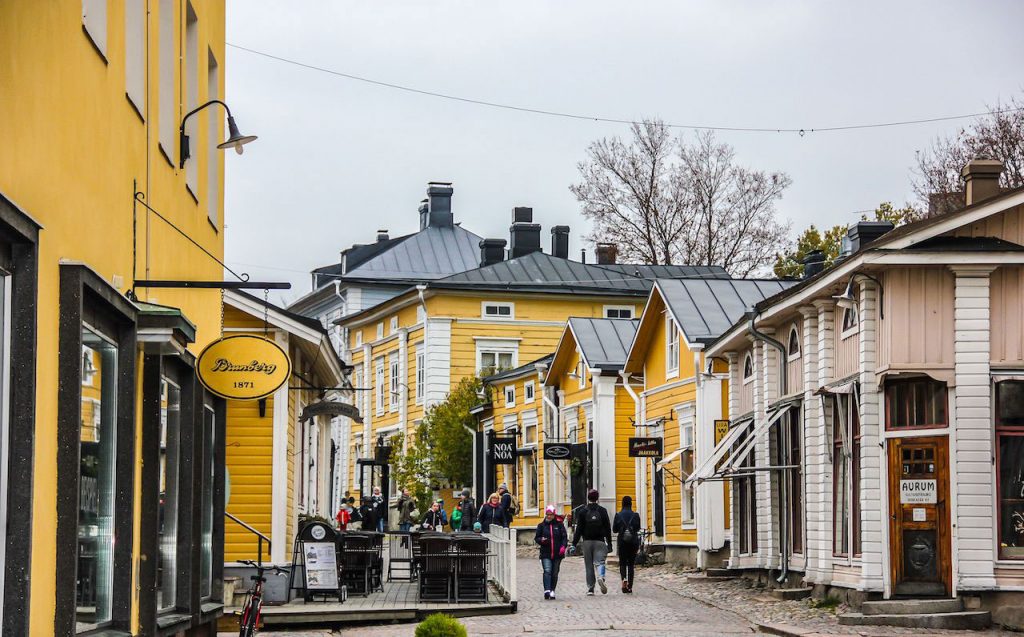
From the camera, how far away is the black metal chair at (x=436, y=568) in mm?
22766

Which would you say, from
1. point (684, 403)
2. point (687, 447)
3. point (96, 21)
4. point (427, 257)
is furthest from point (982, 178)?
point (427, 257)

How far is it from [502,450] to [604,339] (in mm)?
4496

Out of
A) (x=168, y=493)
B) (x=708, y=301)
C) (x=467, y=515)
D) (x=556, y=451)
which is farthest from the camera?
(x=556, y=451)

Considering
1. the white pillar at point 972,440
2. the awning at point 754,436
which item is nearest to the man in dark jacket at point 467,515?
the awning at point 754,436

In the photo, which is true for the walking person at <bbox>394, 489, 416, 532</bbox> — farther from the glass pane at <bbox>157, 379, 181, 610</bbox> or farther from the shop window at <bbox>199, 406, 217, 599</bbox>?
the glass pane at <bbox>157, 379, 181, 610</bbox>

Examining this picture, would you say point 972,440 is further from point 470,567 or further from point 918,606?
point 470,567

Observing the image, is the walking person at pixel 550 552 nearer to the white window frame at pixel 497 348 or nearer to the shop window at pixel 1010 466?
the shop window at pixel 1010 466

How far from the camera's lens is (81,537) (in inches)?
364

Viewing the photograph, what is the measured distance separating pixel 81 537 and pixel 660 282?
25.1 meters

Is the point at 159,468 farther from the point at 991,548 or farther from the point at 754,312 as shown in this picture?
the point at 754,312

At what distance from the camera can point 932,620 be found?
19.2m

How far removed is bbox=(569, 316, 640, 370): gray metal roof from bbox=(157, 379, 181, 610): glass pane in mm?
26713

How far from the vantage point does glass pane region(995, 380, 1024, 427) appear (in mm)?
19891

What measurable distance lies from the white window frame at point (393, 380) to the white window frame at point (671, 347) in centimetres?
2541
